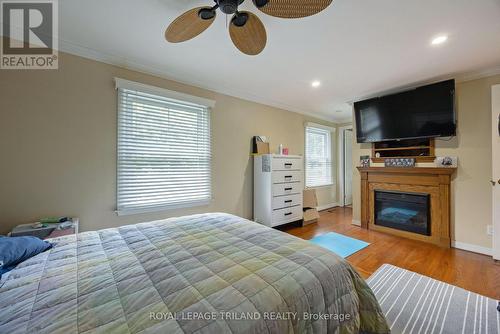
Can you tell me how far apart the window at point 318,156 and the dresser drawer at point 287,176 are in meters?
1.12

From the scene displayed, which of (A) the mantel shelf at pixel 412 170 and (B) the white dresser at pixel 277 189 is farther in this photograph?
→ (B) the white dresser at pixel 277 189

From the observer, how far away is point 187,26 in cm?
150

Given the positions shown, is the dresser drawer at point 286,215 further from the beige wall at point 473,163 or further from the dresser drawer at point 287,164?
the beige wall at point 473,163

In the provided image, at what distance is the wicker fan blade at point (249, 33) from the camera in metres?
1.44

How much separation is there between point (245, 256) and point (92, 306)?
0.68 meters

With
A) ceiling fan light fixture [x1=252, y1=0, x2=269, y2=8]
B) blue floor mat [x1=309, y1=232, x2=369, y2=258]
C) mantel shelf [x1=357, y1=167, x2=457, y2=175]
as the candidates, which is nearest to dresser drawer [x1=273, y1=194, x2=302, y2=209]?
blue floor mat [x1=309, y1=232, x2=369, y2=258]

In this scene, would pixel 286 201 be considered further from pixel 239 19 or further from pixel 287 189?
pixel 239 19

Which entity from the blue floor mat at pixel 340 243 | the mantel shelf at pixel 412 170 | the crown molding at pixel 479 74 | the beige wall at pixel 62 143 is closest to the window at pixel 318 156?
the mantel shelf at pixel 412 170

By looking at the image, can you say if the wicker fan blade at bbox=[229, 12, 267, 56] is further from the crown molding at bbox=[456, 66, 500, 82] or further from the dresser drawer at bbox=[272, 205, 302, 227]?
the crown molding at bbox=[456, 66, 500, 82]

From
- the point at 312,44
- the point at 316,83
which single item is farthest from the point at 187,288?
the point at 316,83

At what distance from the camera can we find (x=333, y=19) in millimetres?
1714

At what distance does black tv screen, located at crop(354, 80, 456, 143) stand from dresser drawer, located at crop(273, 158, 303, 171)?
1.21m

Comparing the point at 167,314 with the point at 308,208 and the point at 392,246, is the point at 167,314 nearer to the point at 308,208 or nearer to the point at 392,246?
the point at 392,246

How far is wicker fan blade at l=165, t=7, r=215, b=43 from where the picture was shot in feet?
4.61
